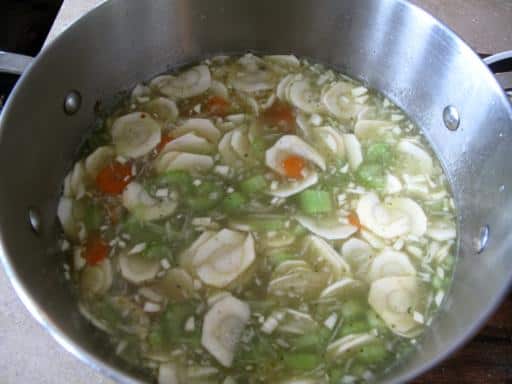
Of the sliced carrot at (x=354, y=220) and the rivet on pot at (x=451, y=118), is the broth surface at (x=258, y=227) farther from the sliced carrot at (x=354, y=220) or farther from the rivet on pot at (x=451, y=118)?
the rivet on pot at (x=451, y=118)

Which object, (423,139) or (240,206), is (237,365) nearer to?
(240,206)

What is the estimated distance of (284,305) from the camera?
1.35m

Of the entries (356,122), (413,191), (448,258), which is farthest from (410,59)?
(448,258)

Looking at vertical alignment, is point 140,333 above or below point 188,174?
below

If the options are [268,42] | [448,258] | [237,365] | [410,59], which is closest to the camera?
[237,365]

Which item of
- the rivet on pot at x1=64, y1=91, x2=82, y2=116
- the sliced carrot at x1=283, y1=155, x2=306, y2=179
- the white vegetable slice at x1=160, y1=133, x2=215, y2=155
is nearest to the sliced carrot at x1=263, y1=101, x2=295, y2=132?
the sliced carrot at x1=283, y1=155, x2=306, y2=179

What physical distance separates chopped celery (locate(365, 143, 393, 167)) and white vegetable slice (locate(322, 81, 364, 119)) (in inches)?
5.8

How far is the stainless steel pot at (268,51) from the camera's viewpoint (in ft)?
3.98

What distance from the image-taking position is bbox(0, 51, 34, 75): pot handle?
1.37 meters

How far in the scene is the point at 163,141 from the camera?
1.64m

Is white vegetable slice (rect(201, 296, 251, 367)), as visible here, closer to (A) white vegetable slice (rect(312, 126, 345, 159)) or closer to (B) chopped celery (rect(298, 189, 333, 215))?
(B) chopped celery (rect(298, 189, 333, 215))

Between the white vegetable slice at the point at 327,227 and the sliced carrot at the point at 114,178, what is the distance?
0.53 metres

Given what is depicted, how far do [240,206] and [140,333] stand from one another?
451 mm

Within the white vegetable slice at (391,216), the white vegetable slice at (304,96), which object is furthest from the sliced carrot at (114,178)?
the white vegetable slice at (391,216)
